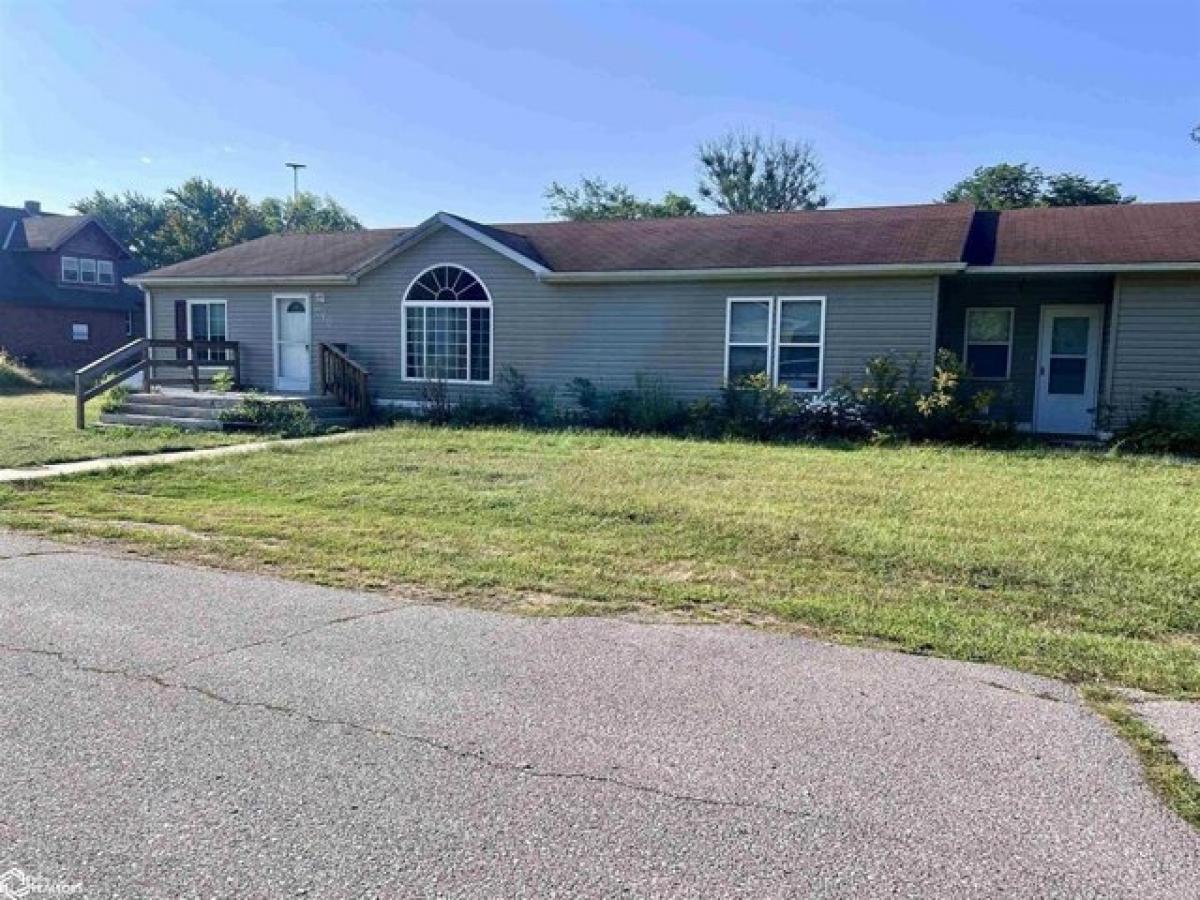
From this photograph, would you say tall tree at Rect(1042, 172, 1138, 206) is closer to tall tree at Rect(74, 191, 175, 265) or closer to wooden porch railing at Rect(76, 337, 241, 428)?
wooden porch railing at Rect(76, 337, 241, 428)

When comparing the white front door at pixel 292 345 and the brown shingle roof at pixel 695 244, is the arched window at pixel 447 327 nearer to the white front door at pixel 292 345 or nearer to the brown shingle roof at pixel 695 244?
the brown shingle roof at pixel 695 244

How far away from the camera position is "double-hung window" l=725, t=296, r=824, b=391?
15156 millimetres

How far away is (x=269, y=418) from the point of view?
50.2ft

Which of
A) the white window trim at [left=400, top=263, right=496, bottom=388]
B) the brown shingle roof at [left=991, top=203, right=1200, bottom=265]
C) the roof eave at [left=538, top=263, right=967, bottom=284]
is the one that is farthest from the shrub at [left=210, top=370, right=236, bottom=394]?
the brown shingle roof at [left=991, top=203, right=1200, bottom=265]

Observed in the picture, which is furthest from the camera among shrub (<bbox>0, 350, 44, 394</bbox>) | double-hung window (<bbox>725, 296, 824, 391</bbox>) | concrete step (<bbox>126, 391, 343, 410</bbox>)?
shrub (<bbox>0, 350, 44, 394</bbox>)

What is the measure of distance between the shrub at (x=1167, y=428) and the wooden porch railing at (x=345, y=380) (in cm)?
1266

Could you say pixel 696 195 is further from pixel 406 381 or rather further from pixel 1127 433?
pixel 1127 433

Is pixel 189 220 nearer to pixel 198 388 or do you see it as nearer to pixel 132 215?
pixel 132 215

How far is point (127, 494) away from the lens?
951 centimetres

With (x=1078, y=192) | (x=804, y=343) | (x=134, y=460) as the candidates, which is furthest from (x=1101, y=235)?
(x=1078, y=192)

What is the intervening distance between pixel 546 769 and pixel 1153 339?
537 inches

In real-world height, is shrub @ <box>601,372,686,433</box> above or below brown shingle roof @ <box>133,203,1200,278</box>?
below

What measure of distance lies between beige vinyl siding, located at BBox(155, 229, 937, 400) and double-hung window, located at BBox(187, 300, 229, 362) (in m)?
2.71

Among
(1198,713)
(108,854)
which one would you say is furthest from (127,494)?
(1198,713)
